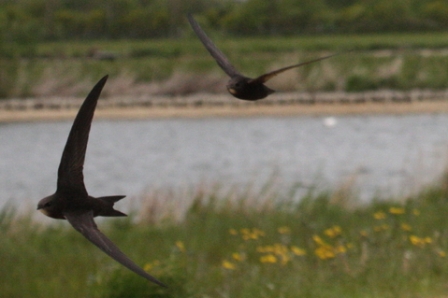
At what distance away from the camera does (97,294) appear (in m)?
5.84

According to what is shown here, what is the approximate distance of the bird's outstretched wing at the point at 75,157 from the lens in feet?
5.98

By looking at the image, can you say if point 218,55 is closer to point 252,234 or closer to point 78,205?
point 78,205

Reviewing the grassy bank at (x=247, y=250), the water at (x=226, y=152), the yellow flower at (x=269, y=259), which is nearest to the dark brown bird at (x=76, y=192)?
the grassy bank at (x=247, y=250)

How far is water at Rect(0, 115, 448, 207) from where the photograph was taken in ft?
64.5

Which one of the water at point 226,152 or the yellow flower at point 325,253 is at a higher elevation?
the yellow flower at point 325,253

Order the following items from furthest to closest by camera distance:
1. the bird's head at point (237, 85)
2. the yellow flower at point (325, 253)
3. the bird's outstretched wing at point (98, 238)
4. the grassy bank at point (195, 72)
Result: the grassy bank at point (195, 72), the yellow flower at point (325, 253), the bird's head at point (237, 85), the bird's outstretched wing at point (98, 238)

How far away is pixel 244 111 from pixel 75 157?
3692 cm

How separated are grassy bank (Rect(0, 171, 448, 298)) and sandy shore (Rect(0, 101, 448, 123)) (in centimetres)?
2497

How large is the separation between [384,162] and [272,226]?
1337cm

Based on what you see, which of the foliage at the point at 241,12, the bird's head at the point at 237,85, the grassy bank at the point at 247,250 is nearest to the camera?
the bird's head at the point at 237,85

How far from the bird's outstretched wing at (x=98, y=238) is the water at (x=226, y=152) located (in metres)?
11.9

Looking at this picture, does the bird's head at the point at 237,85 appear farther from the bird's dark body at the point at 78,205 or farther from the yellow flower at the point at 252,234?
the yellow flower at the point at 252,234

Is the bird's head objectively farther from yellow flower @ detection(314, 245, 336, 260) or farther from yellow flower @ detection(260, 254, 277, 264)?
yellow flower @ detection(314, 245, 336, 260)

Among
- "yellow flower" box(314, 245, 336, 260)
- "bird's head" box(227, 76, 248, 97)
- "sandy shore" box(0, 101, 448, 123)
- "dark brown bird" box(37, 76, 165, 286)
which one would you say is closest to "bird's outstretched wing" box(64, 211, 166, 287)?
"dark brown bird" box(37, 76, 165, 286)
